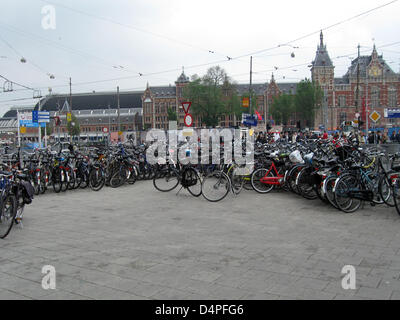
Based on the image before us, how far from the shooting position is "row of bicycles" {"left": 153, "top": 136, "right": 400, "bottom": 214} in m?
6.74

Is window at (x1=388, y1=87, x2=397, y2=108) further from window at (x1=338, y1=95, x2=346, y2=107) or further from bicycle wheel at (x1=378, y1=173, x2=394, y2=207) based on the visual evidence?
bicycle wheel at (x1=378, y1=173, x2=394, y2=207)

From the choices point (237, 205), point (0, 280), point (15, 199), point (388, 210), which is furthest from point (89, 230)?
point (388, 210)

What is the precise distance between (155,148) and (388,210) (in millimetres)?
7008

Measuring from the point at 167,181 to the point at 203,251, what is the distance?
505cm

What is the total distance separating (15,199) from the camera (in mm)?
5551

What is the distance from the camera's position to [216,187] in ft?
26.9

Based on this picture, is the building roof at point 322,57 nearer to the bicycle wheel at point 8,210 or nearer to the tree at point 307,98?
the tree at point 307,98

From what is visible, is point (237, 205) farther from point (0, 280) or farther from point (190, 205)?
point (0, 280)

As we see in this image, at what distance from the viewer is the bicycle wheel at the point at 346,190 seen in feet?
21.9

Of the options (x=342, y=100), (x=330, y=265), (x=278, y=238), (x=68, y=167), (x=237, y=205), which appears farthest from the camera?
(x=342, y=100)

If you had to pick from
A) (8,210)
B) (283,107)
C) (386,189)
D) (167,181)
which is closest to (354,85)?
(283,107)

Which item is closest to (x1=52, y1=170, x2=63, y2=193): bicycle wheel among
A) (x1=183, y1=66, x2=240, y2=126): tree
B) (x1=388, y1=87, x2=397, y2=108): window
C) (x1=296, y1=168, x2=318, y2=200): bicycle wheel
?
(x1=296, y1=168, x2=318, y2=200): bicycle wheel

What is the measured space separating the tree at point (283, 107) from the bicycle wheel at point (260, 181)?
67178 mm

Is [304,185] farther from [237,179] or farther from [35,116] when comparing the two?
[35,116]
